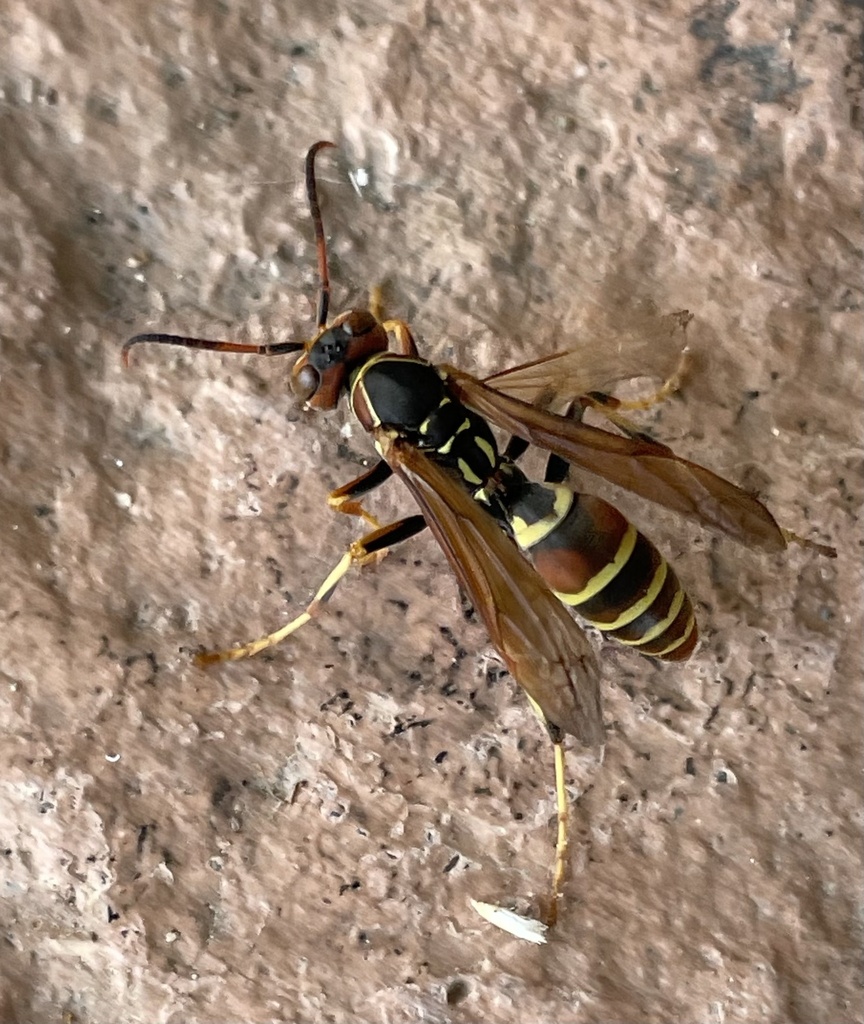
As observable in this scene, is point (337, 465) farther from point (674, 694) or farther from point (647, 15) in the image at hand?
point (647, 15)

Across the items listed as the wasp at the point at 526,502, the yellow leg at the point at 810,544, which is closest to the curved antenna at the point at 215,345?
the wasp at the point at 526,502

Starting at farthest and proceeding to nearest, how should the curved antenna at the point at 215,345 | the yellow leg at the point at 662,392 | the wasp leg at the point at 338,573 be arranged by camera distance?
the yellow leg at the point at 662,392 → the wasp leg at the point at 338,573 → the curved antenna at the point at 215,345

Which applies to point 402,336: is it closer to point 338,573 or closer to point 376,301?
point 376,301

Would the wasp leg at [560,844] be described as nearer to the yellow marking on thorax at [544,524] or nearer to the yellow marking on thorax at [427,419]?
the yellow marking on thorax at [544,524]

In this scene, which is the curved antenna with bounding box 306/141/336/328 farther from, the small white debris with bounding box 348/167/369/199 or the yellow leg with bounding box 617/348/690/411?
the yellow leg with bounding box 617/348/690/411

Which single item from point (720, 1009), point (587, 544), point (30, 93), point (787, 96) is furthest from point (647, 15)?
point (720, 1009)

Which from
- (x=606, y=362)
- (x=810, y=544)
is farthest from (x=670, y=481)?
(x=810, y=544)
